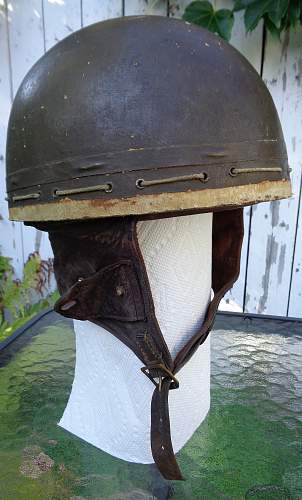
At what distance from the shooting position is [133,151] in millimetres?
602

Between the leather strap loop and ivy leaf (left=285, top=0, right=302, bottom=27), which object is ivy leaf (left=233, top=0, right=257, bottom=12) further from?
the leather strap loop

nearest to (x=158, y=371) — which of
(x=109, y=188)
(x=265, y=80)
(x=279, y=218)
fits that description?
(x=109, y=188)

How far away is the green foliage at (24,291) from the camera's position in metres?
1.93

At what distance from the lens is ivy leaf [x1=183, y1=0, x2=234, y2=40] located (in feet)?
5.16

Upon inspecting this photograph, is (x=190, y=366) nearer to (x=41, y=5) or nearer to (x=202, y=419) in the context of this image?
(x=202, y=419)

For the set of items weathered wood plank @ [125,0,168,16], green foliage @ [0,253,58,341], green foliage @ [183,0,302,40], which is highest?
weathered wood plank @ [125,0,168,16]

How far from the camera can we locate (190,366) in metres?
0.91

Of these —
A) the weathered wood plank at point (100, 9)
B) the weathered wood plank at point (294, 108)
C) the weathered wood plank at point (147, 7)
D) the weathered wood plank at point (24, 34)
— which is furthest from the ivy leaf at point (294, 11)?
the weathered wood plank at point (24, 34)

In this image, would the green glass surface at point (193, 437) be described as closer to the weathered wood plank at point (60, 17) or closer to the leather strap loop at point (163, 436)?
the leather strap loop at point (163, 436)

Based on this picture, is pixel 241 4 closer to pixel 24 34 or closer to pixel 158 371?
pixel 24 34

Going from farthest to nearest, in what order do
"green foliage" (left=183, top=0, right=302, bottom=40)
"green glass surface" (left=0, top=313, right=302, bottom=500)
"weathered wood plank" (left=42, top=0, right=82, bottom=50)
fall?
1. "weathered wood plank" (left=42, top=0, right=82, bottom=50)
2. "green foliage" (left=183, top=0, right=302, bottom=40)
3. "green glass surface" (left=0, top=313, right=302, bottom=500)

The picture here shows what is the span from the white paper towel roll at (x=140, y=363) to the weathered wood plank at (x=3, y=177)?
48.3 inches

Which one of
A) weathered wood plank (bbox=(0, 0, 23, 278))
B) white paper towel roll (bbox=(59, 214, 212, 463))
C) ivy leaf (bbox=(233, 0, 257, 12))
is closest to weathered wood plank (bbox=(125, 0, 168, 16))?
ivy leaf (bbox=(233, 0, 257, 12))

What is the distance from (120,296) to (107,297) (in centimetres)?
3
